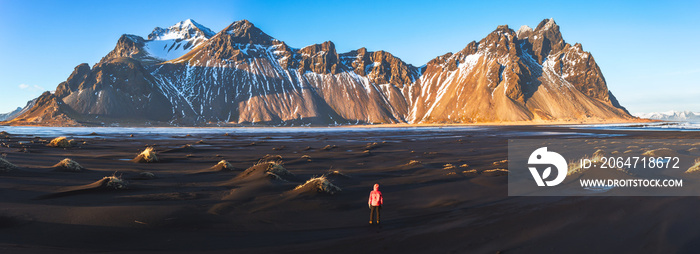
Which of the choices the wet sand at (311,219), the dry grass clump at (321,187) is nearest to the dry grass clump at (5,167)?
the wet sand at (311,219)

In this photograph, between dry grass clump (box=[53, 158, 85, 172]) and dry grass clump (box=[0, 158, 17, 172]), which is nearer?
dry grass clump (box=[0, 158, 17, 172])

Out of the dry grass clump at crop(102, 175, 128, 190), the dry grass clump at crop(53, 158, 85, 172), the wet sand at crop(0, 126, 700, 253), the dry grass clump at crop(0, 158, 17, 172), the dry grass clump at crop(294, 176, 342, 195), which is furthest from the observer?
the dry grass clump at crop(53, 158, 85, 172)

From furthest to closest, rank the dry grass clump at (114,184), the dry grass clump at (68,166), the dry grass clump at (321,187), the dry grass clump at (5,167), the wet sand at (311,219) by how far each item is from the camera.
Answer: the dry grass clump at (68,166) < the dry grass clump at (5,167) < the dry grass clump at (321,187) < the dry grass clump at (114,184) < the wet sand at (311,219)

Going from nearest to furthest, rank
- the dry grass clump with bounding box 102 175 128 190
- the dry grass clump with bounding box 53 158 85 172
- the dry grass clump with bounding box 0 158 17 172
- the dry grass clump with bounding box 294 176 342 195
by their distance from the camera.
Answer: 1. the dry grass clump with bounding box 102 175 128 190
2. the dry grass clump with bounding box 294 176 342 195
3. the dry grass clump with bounding box 0 158 17 172
4. the dry grass clump with bounding box 53 158 85 172

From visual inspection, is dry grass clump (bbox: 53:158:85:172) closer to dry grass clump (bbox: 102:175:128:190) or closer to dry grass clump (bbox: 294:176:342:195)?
dry grass clump (bbox: 102:175:128:190)

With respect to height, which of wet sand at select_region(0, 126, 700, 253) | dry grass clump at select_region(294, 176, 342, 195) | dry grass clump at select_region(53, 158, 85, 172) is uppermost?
dry grass clump at select_region(53, 158, 85, 172)

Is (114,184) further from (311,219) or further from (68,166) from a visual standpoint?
(311,219)

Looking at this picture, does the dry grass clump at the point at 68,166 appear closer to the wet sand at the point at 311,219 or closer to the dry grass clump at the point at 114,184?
the wet sand at the point at 311,219

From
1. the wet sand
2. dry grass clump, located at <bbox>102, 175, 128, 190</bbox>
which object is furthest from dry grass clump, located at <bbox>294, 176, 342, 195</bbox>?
dry grass clump, located at <bbox>102, 175, 128, 190</bbox>

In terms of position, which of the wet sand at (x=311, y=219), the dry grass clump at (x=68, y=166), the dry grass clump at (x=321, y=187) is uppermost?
the dry grass clump at (x=68, y=166)

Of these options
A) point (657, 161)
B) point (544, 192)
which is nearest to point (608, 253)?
point (544, 192)

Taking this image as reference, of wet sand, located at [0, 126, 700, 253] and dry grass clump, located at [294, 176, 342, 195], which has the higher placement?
dry grass clump, located at [294, 176, 342, 195]

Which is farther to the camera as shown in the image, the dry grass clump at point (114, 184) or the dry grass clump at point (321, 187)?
the dry grass clump at point (321, 187)

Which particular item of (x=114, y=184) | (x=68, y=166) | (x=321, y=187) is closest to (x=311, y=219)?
(x=321, y=187)
